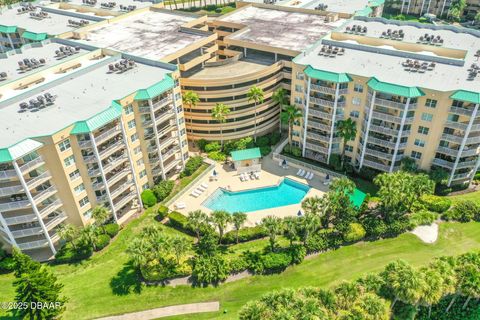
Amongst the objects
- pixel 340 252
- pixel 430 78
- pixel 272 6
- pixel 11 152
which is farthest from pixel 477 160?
pixel 11 152

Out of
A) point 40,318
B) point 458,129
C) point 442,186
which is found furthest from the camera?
point 442,186

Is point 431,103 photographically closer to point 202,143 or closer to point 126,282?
point 202,143

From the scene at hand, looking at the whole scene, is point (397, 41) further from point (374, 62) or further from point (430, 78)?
point (430, 78)

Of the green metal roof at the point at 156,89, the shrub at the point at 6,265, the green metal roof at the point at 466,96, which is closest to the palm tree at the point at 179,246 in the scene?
the green metal roof at the point at 156,89

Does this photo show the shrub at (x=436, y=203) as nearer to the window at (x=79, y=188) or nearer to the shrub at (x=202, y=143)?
the shrub at (x=202, y=143)

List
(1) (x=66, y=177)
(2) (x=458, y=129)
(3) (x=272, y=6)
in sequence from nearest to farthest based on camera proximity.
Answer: (1) (x=66, y=177), (2) (x=458, y=129), (3) (x=272, y=6)

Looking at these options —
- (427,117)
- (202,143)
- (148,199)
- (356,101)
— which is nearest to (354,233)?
(427,117)
